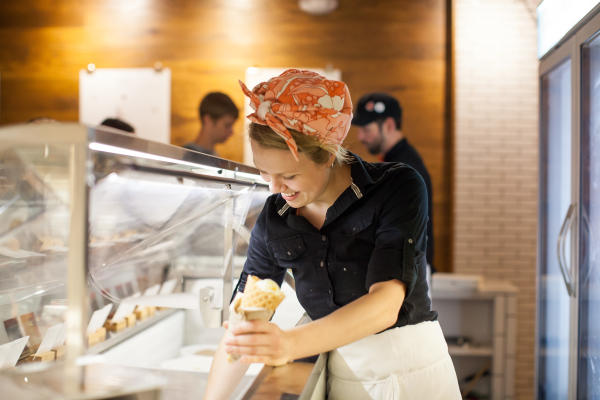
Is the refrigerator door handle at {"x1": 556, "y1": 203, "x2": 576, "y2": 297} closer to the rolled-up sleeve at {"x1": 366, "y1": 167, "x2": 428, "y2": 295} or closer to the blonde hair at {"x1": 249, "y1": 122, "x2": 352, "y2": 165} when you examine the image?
the rolled-up sleeve at {"x1": 366, "y1": 167, "x2": 428, "y2": 295}

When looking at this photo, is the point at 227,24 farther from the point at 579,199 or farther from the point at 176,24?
the point at 579,199

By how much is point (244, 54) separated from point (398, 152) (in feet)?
7.59

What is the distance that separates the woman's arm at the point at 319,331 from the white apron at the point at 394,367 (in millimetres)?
257

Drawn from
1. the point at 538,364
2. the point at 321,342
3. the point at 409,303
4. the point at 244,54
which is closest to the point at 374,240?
the point at 409,303

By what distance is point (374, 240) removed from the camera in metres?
1.50

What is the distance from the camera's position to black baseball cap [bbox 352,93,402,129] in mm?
4070

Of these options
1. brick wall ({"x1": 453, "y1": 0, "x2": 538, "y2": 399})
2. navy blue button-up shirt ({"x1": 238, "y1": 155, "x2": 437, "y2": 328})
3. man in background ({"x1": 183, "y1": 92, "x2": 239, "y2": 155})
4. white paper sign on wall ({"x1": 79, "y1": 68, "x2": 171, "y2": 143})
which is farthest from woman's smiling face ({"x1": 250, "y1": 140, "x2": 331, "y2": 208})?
white paper sign on wall ({"x1": 79, "y1": 68, "x2": 171, "y2": 143})

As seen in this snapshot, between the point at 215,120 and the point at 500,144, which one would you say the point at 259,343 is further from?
the point at 500,144

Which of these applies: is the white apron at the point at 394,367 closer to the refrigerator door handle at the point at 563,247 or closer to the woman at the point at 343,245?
the woman at the point at 343,245

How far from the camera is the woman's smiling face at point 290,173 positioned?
1311 mm

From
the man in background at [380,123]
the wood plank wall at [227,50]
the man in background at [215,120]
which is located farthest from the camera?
the wood plank wall at [227,50]

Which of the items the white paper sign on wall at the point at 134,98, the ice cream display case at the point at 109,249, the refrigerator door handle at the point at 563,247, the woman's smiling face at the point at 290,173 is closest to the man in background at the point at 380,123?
the refrigerator door handle at the point at 563,247

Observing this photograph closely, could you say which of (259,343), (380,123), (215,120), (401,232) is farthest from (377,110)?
(259,343)

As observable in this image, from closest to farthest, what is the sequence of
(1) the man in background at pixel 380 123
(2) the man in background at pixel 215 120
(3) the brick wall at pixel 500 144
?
1. (1) the man in background at pixel 380 123
2. (2) the man in background at pixel 215 120
3. (3) the brick wall at pixel 500 144
